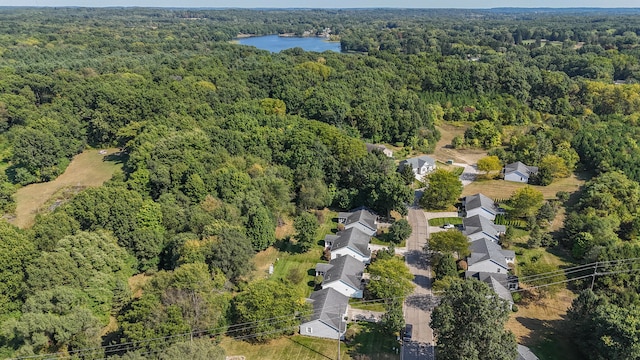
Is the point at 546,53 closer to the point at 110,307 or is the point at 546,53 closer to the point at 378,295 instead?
the point at 378,295

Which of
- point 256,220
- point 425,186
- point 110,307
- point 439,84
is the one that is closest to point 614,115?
point 439,84

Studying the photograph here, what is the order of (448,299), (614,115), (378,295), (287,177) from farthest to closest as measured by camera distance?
(614,115)
(287,177)
(378,295)
(448,299)

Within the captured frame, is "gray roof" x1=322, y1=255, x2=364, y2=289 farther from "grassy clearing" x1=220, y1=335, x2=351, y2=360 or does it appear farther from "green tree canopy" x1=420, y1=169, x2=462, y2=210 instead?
"green tree canopy" x1=420, y1=169, x2=462, y2=210

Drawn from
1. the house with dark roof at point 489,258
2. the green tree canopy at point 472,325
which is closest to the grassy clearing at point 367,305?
the house with dark roof at point 489,258

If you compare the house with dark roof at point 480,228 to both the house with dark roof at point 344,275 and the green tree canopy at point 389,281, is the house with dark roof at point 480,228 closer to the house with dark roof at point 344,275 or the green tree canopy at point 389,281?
the green tree canopy at point 389,281

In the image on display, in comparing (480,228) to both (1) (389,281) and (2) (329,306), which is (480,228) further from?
(2) (329,306)

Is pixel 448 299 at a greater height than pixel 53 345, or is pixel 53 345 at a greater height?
pixel 448 299
